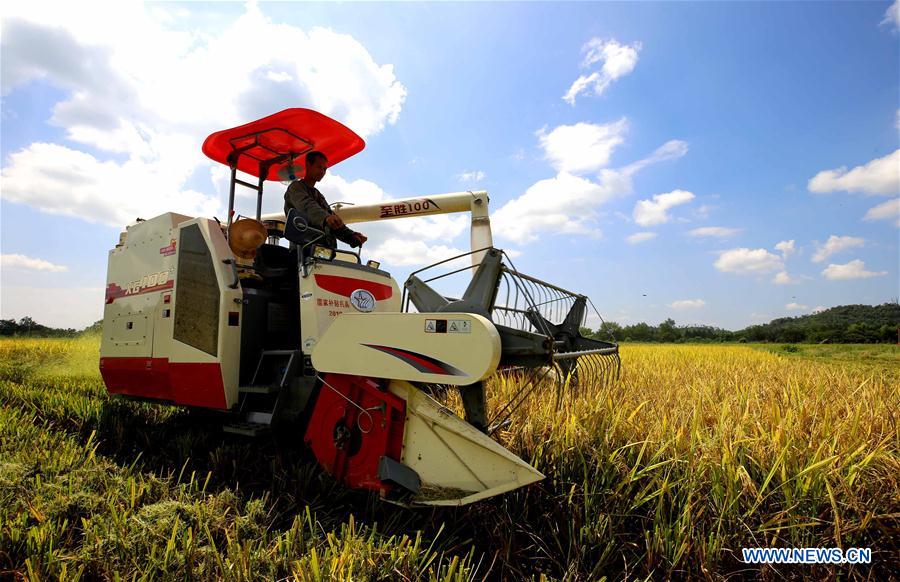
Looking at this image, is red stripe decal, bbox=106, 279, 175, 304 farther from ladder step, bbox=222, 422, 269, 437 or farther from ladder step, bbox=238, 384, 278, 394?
ladder step, bbox=222, 422, 269, 437

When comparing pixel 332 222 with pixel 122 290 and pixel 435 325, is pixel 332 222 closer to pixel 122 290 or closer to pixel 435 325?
pixel 435 325

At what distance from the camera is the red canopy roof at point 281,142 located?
14.5 feet

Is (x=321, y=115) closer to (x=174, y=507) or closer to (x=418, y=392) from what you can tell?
(x=418, y=392)

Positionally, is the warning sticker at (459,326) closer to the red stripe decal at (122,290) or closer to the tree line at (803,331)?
Result: the red stripe decal at (122,290)

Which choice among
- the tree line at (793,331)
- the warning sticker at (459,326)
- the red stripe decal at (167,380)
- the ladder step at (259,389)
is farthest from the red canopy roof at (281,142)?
the tree line at (793,331)

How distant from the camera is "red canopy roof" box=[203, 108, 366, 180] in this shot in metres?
4.42

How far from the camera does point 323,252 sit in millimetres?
3967

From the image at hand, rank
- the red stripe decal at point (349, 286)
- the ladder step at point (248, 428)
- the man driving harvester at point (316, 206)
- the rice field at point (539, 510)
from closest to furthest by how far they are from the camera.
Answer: the rice field at point (539, 510)
the ladder step at point (248, 428)
the red stripe decal at point (349, 286)
the man driving harvester at point (316, 206)

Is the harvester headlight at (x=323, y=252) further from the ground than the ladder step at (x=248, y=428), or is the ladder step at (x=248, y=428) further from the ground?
the harvester headlight at (x=323, y=252)

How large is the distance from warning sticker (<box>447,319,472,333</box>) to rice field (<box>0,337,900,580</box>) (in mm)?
1048

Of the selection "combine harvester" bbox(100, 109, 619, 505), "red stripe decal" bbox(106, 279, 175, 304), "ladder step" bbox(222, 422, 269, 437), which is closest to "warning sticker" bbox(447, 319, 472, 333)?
"combine harvester" bbox(100, 109, 619, 505)

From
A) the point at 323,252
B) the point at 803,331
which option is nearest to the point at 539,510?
the point at 323,252

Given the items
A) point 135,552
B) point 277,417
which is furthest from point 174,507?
point 277,417

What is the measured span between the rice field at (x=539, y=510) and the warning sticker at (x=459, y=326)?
3.44 ft
